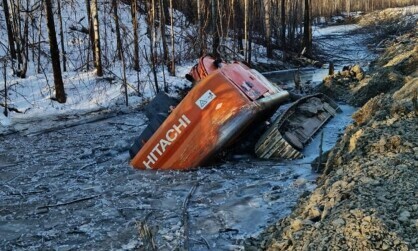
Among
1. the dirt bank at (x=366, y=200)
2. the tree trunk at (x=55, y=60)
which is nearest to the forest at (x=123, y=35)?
the tree trunk at (x=55, y=60)

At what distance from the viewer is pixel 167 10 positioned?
85.1ft

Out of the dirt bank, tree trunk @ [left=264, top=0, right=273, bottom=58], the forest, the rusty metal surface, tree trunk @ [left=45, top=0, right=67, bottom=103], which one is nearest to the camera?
the dirt bank

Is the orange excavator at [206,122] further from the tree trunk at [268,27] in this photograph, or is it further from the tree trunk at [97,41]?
the tree trunk at [268,27]

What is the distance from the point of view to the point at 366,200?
3924 millimetres

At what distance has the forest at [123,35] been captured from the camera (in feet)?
49.4

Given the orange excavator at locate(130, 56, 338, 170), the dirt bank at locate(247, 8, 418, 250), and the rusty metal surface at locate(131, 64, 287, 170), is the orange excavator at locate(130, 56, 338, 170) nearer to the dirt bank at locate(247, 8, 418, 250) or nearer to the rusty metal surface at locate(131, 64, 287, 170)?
the rusty metal surface at locate(131, 64, 287, 170)

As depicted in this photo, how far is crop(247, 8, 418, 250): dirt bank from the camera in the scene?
3.34 metres

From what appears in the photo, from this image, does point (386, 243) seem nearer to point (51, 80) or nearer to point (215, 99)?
point (215, 99)

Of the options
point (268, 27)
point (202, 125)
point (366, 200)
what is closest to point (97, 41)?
point (202, 125)

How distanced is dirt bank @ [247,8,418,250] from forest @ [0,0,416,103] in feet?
29.1

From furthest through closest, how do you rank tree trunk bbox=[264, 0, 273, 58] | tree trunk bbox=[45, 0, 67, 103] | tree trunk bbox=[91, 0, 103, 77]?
tree trunk bbox=[264, 0, 273, 58] → tree trunk bbox=[91, 0, 103, 77] → tree trunk bbox=[45, 0, 67, 103]

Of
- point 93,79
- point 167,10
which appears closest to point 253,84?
point 93,79

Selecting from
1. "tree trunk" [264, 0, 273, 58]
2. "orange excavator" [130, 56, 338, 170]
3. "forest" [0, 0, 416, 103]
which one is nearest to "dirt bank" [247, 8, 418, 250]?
"orange excavator" [130, 56, 338, 170]

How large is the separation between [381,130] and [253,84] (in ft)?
7.65
